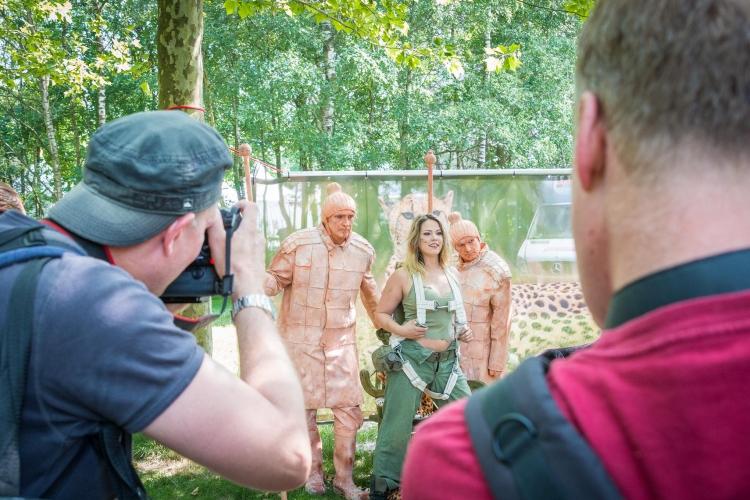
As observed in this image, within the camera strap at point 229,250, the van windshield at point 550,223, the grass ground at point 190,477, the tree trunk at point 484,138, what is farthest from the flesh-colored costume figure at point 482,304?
the tree trunk at point 484,138

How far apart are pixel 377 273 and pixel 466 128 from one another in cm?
1180

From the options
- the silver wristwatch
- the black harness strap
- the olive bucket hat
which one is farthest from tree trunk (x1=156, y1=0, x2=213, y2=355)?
the black harness strap

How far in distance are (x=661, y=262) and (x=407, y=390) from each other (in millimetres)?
4387

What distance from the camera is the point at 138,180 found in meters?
1.21

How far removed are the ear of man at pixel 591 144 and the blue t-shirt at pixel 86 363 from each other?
2.37 ft

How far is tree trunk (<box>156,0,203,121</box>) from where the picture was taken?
4863 mm

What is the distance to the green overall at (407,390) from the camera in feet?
15.5

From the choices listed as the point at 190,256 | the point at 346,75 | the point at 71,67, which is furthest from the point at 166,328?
the point at 346,75

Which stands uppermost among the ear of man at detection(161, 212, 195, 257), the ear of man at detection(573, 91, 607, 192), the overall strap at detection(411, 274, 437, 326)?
the ear of man at detection(573, 91, 607, 192)

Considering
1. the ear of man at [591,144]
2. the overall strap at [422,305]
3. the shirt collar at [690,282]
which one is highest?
the ear of man at [591,144]

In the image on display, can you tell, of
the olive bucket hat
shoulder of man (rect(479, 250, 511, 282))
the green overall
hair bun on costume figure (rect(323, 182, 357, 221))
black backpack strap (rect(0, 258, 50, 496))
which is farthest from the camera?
shoulder of man (rect(479, 250, 511, 282))

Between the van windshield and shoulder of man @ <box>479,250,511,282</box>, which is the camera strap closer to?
shoulder of man @ <box>479,250,511,282</box>

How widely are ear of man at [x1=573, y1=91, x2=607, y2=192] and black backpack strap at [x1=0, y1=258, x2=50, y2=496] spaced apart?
0.86m

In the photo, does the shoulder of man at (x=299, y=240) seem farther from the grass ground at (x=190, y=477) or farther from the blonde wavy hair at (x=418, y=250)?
the grass ground at (x=190, y=477)
